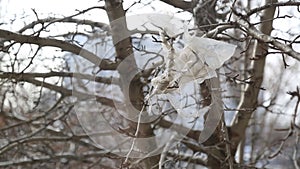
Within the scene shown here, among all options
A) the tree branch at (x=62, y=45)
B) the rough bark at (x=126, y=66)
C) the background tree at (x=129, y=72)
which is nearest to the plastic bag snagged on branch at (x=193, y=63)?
the background tree at (x=129, y=72)

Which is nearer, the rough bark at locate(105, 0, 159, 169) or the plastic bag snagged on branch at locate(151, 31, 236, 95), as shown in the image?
the plastic bag snagged on branch at locate(151, 31, 236, 95)

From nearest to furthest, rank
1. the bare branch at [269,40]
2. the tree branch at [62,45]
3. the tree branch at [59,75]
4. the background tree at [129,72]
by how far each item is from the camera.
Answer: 1. the bare branch at [269,40]
2. the background tree at [129,72]
3. the tree branch at [62,45]
4. the tree branch at [59,75]

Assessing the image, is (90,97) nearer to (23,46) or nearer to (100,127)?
(100,127)

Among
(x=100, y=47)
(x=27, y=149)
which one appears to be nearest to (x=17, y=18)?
(x=100, y=47)

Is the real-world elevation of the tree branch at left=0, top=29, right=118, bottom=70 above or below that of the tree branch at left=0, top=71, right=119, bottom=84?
above

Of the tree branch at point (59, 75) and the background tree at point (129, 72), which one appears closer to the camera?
the background tree at point (129, 72)

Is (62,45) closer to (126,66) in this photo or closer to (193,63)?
(126,66)

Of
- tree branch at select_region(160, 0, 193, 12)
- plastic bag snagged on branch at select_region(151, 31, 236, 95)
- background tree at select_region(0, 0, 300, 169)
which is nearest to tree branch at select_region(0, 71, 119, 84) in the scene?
background tree at select_region(0, 0, 300, 169)

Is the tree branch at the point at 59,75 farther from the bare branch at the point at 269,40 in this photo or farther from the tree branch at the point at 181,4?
the bare branch at the point at 269,40

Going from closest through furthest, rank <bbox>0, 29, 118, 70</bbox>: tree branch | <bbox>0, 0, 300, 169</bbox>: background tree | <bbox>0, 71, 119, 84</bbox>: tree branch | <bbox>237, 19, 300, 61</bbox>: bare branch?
<bbox>237, 19, 300, 61</bbox>: bare branch → <bbox>0, 0, 300, 169</bbox>: background tree → <bbox>0, 29, 118, 70</bbox>: tree branch → <bbox>0, 71, 119, 84</bbox>: tree branch

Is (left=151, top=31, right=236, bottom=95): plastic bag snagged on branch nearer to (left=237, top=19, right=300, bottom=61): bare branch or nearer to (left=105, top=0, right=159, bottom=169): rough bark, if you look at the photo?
(left=237, top=19, right=300, bottom=61): bare branch

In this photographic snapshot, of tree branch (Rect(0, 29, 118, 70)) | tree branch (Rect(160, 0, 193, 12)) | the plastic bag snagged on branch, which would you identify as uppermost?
tree branch (Rect(160, 0, 193, 12))

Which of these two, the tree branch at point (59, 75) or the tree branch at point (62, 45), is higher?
the tree branch at point (62, 45)

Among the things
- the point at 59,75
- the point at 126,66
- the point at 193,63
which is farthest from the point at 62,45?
the point at 193,63
